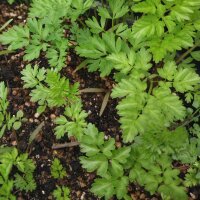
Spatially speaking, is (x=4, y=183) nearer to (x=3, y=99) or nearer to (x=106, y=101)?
(x=3, y=99)

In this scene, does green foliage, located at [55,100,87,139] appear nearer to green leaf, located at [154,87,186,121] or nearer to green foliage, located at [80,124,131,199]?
green foliage, located at [80,124,131,199]

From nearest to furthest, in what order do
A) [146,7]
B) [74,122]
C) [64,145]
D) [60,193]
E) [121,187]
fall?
1. [146,7]
2. [121,187]
3. [74,122]
4. [60,193]
5. [64,145]

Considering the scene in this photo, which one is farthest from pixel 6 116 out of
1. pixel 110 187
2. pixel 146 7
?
pixel 146 7

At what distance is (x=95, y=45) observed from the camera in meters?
2.15

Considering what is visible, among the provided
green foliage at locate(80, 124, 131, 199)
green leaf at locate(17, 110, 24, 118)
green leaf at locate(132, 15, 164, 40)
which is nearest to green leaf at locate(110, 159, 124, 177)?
green foliage at locate(80, 124, 131, 199)

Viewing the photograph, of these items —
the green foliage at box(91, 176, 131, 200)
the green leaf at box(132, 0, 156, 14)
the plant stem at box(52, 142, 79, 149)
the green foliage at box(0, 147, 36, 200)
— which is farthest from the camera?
the plant stem at box(52, 142, 79, 149)

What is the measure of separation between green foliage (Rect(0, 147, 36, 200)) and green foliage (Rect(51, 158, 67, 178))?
12 centimetres

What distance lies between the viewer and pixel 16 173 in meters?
2.22

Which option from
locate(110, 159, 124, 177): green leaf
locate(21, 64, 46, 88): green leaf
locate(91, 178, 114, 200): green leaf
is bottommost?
locate(91, 178, 114, 200): green leaf

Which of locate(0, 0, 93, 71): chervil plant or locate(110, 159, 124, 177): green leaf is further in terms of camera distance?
locate(0, 0, 93, 71): chervil plant

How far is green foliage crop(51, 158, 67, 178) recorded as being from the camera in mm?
2203

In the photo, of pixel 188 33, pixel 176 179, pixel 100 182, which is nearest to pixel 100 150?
pixel 100 182

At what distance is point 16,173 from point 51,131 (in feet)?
1.15

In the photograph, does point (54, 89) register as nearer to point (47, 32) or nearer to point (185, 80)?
point (47, 32)
